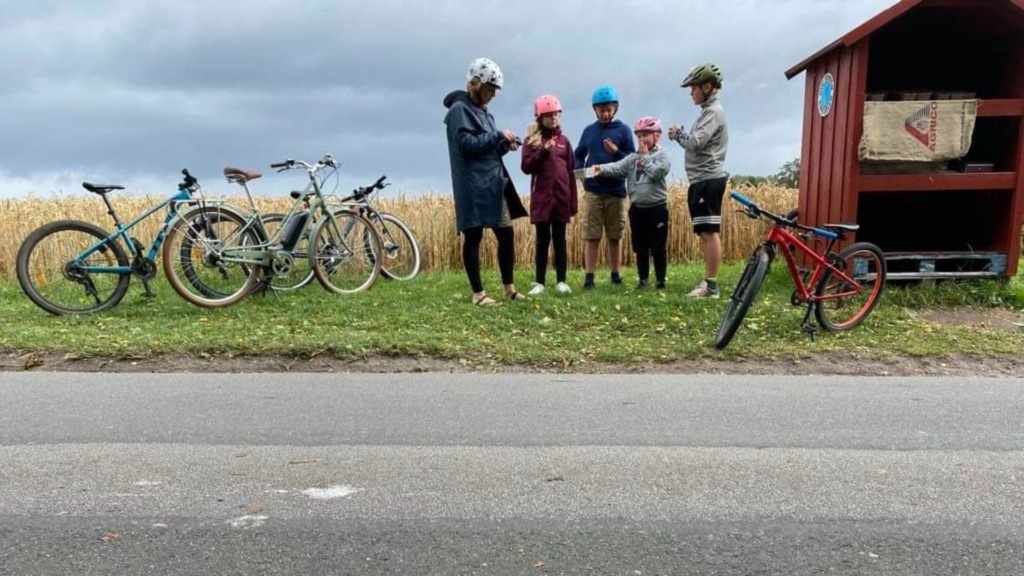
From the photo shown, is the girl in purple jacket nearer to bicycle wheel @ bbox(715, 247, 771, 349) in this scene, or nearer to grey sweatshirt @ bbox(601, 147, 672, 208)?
grey sweatshirt @ bbox(601, 147, 672, 208)

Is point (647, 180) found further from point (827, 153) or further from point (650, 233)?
point (827, 153)

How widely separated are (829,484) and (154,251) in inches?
240

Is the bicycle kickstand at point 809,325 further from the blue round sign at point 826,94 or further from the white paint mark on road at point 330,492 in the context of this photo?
the white paint mark on road at point 330,492

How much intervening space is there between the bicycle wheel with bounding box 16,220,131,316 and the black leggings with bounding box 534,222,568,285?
393 cm

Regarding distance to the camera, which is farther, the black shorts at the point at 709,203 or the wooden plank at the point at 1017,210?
the wooden plank at the point at 1017,210

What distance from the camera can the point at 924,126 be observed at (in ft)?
22.9

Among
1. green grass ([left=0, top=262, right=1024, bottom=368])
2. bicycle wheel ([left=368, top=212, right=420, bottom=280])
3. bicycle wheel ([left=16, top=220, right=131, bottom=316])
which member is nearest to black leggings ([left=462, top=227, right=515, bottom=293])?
green grass ([left=0, top=262, right=1024, bottom=368])

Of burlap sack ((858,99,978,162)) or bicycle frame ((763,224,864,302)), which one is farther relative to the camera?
burlap sack ((858,99,978,162))

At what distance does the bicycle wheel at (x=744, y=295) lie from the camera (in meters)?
5.16

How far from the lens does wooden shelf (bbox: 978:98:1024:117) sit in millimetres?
6969

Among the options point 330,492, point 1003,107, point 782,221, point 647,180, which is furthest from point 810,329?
point 330,492

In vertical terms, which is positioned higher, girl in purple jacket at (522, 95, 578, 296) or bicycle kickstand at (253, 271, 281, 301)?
girl in purple jacket at (522, 95, 578, 296)

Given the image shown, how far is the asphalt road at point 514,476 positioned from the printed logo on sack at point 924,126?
11.3 ft

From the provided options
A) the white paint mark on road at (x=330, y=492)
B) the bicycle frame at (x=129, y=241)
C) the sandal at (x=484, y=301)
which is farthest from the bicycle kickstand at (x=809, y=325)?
the bicycle frame at (x=129, y=241)
